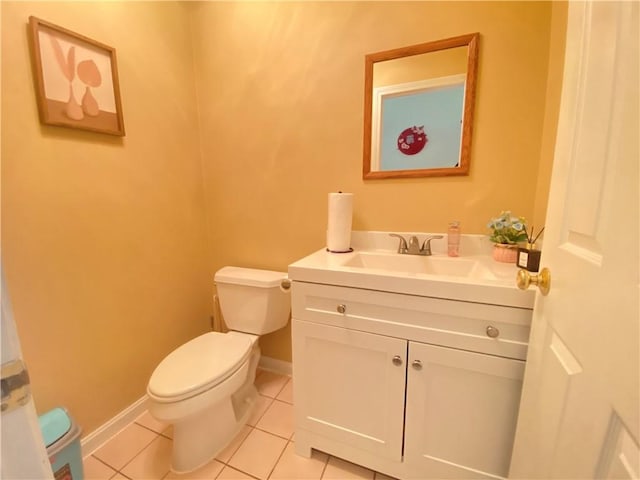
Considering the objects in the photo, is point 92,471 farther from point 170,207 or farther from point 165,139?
point 165,139

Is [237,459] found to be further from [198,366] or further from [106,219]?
[106,219]

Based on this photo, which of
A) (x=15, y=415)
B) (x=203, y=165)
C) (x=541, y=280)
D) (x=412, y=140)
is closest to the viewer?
(x=15, y=415)

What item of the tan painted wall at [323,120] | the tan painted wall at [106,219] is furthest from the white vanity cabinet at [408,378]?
the tan painted wall at [106,219]

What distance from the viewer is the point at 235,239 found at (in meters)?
1.77

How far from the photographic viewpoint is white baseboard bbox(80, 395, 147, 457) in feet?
4.19

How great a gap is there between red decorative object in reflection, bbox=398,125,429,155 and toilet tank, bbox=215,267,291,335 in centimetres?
89

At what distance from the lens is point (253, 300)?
4.99 feet

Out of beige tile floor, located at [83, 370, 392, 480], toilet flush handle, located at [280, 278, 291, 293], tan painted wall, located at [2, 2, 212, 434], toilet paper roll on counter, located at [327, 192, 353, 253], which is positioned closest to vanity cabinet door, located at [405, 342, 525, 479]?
beige tile floor, located at [83, 370, 392, 480]

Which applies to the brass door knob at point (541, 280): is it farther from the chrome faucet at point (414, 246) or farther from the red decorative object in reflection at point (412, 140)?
the red decorative object in reflection at point (412, 140)

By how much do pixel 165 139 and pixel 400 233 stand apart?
4.41 ft

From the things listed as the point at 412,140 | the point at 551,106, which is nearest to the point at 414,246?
the point at 412,140

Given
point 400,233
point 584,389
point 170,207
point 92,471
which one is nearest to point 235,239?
point 170,207

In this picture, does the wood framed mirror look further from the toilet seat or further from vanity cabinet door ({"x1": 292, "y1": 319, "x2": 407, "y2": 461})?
the toilet seat

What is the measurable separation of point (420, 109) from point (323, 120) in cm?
47
